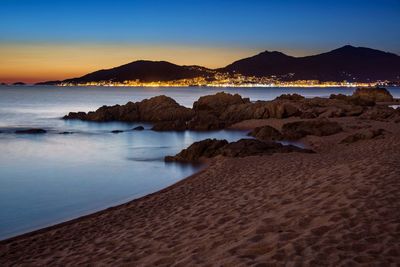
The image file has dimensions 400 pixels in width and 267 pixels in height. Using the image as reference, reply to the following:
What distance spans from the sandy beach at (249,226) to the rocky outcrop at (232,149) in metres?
4.40

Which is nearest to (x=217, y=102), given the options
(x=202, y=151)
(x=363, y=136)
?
(x=363, y=136)

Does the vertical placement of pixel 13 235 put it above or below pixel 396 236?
below

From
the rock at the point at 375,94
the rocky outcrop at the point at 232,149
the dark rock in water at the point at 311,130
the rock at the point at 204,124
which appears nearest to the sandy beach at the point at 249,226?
the rocky outcrop at the point at 232,149

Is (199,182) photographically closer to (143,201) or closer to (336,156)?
(143,201)

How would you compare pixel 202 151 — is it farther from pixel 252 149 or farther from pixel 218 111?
pixel 218 111

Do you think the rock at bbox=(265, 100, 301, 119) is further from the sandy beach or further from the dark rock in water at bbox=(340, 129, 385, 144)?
the sandy beach

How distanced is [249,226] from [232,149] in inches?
438

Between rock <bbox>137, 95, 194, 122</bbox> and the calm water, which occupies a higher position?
rock <bbox>137, 95, 194, 122</bbox>

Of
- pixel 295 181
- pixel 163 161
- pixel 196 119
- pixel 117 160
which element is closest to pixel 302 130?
pixel 163 161

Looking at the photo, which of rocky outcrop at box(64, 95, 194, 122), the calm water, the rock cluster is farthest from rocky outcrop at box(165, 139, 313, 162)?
rocky outcrop at box(64, 95, 194, 122)

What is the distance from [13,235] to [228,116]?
29.4 metres

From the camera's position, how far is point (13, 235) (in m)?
11.1

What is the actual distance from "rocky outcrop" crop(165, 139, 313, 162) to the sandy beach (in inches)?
173

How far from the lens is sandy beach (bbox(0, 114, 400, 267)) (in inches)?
245
